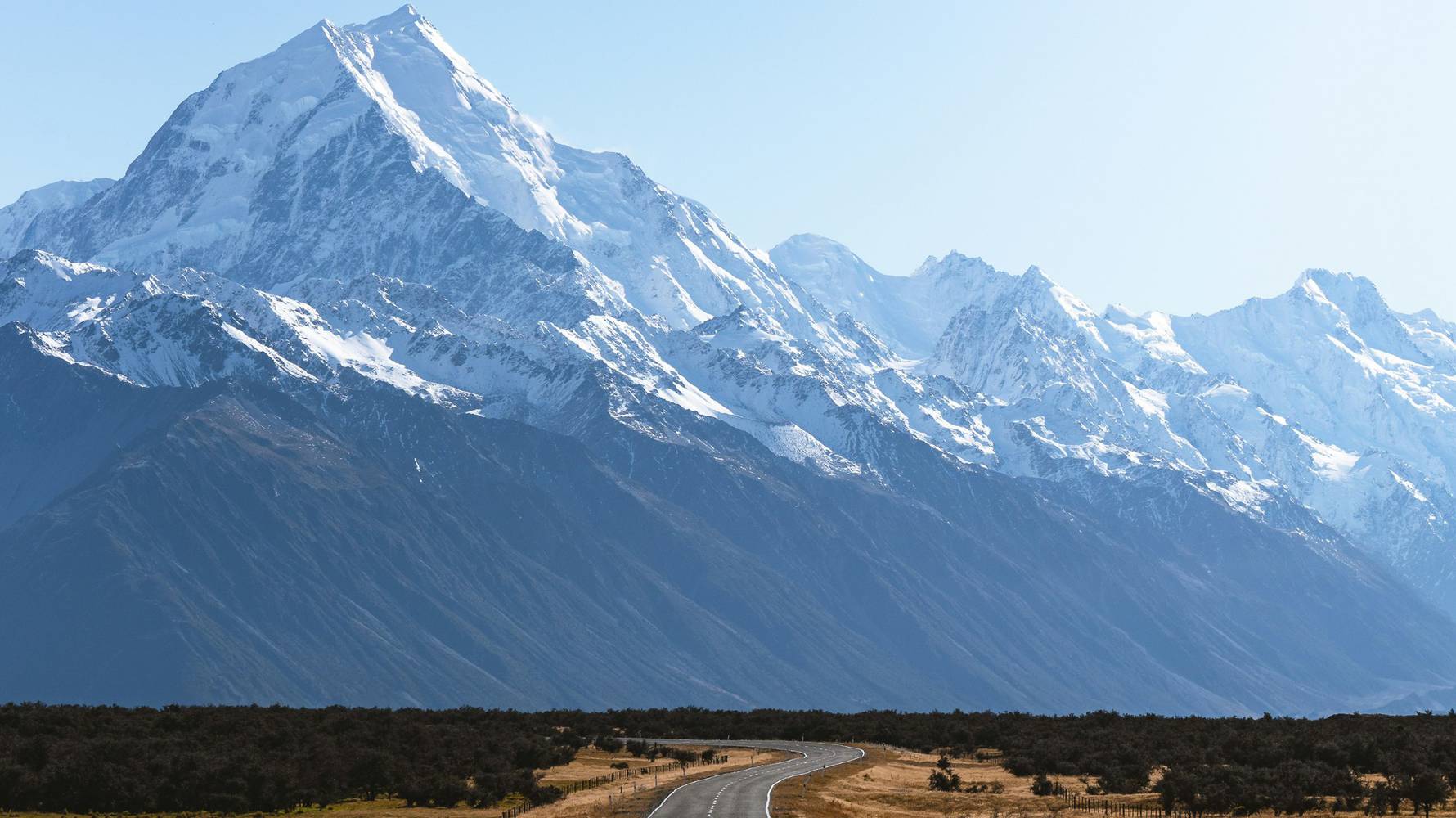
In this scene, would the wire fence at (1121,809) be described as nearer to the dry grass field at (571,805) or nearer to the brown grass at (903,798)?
the brown grass at (903,798)

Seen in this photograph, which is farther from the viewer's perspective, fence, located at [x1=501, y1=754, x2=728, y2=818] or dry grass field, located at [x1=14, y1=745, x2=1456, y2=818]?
fence, located at [x1=501, y1=754, x2=728, y2=818]

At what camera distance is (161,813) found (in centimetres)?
10212

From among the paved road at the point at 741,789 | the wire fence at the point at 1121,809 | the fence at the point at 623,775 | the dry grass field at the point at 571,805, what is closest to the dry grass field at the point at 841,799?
the dry grass field at the point at 571,805

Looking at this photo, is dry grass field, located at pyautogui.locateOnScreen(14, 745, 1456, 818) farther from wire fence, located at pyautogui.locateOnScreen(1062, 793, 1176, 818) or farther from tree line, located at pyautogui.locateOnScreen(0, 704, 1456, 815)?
tree line, located at pyautogui.locateOnScreen(0, 704, 1456, 815)

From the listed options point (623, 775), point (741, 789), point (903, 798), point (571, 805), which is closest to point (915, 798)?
point (903, 798)

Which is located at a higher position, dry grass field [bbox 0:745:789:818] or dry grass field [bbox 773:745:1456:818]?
dry grass field [bbox 773:745:1456:818]

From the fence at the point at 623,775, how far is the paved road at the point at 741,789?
15.6 feet

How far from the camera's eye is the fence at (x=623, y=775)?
104863 millimetres

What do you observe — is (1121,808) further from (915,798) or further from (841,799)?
(841,799)

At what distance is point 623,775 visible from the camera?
12325 centimetres

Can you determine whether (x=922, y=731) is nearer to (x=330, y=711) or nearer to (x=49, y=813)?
(x=330, y=711)

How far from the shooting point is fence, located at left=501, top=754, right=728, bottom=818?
105 m

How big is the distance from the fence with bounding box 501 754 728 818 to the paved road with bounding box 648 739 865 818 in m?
4.75

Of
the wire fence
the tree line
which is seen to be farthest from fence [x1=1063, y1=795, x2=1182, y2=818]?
the tree line
